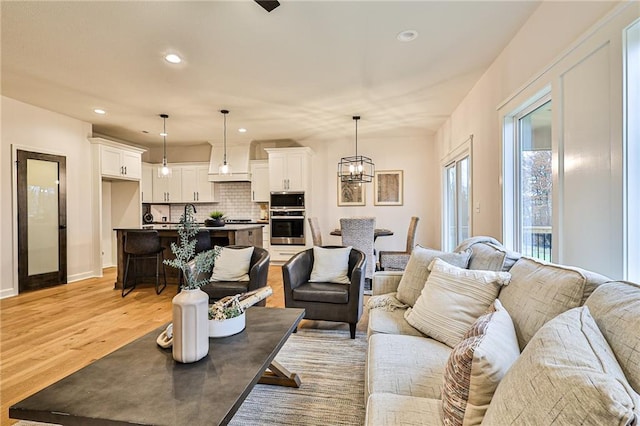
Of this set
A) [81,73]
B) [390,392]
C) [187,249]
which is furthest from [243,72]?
[390,392]

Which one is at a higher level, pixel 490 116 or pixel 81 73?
pixel 81 73

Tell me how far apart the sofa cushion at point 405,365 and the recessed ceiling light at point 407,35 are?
2437 mm

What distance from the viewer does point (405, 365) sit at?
146 cm

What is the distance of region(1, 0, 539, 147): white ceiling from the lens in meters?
2.42

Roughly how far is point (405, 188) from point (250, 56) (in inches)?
172

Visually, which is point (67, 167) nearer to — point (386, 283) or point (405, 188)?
point (386, 283)

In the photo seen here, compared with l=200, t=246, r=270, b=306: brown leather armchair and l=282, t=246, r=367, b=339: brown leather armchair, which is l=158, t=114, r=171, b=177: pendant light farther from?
l=282, t=246, r=367, b=339: brown leather armchair

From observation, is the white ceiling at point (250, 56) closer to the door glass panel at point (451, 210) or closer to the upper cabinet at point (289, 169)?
the door glass panel at point (451, 210)

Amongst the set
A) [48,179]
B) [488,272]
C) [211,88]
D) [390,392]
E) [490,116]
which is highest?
[211,88]

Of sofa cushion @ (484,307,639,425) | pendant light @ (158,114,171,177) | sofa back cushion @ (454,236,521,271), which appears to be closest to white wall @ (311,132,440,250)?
pendant light @ (158,114,171,177)

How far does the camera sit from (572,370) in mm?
649

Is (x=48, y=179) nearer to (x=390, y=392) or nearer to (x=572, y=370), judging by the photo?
(x=390, y=392)

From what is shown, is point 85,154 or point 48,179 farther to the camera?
point 85,154

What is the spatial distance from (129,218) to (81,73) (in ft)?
12.3
